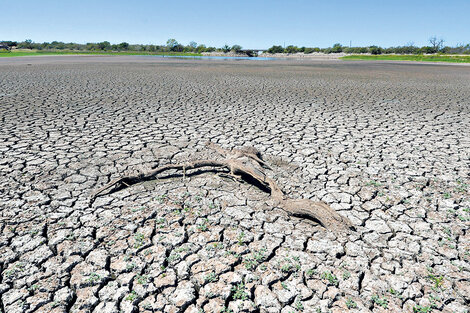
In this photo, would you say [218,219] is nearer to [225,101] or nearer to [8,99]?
[225,101]

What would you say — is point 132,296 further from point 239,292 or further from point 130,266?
point 239,292

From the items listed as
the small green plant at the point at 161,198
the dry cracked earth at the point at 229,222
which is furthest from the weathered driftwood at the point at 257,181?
the small green plant at the point at 161,198

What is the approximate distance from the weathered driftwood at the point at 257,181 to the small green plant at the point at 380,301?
0.71 m

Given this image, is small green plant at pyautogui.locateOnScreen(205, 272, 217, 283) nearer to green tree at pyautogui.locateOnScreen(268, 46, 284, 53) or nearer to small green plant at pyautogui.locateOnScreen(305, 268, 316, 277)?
small green plant at pyautogui.locateOnScreen(305, 268, 316, 277)

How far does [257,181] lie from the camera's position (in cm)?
344

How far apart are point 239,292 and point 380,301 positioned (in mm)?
901

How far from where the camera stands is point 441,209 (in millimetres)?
2893

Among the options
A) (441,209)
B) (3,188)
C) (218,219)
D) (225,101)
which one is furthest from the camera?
(225,101)

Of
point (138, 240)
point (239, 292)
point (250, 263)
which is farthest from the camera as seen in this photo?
point (138, 240)

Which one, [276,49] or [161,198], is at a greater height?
[276,49]

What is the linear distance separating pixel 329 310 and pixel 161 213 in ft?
5.47

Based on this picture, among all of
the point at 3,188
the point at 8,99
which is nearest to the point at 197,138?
the point at 3,188

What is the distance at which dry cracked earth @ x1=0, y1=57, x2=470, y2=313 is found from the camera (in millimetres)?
1896

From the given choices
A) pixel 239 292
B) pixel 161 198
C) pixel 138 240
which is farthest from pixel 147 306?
pixel 161 198
